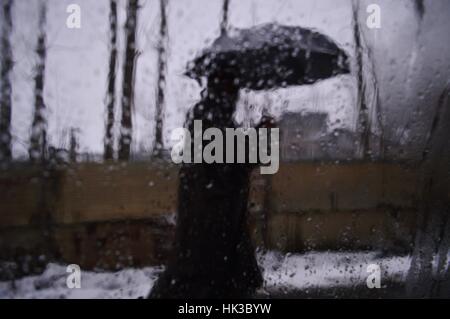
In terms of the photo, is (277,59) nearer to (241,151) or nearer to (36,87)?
(241,151)

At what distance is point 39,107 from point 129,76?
0.32m

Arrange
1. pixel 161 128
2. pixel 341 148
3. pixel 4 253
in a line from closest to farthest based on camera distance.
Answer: pixel 4 253 < pixel 161 128 < pixel 341 148

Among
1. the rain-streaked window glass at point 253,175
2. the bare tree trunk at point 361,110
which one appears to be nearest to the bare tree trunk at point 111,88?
the rain-streaked window glass at point 253,175

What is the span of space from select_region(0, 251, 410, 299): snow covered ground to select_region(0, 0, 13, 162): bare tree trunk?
17.3 inches

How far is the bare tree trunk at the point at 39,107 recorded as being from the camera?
4.29 ft

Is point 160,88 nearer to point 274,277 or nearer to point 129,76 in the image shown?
point 129,76

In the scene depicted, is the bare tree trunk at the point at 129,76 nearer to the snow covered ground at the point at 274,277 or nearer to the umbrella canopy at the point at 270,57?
the umbrella canopy at the point at 270,57

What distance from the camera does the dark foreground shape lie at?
4.68 feet

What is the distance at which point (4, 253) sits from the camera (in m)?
1.28

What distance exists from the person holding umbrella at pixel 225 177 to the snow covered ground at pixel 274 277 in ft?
0.24

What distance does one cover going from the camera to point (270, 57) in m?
1.46

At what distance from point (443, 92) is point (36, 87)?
1.53 meters

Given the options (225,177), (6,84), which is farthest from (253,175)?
(6,84)

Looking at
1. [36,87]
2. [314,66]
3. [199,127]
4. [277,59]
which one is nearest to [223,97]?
[199,127]
